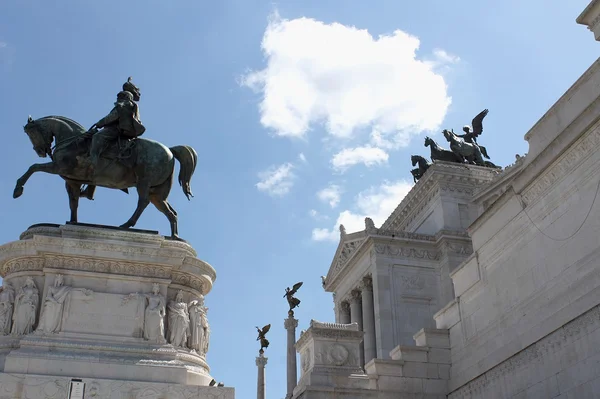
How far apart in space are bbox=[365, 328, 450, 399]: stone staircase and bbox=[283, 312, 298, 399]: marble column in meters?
14.0

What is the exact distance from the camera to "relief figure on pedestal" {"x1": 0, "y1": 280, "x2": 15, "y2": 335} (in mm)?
14602

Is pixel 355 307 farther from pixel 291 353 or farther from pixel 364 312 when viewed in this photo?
pixel 291 353

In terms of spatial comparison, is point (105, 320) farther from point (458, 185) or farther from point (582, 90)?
point (458, 185)

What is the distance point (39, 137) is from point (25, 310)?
432 cm

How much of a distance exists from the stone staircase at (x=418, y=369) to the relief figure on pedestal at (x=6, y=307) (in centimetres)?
964

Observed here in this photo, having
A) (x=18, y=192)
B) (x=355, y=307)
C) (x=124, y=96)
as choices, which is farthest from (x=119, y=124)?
(x=355, y=307)

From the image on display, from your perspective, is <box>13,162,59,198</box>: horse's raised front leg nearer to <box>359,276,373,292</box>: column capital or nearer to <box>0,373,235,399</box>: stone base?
<box>0,373,235,399</box>: stone base

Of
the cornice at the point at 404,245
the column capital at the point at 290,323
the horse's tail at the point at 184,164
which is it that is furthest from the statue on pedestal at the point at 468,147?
the horse's tail at the point at 184,164

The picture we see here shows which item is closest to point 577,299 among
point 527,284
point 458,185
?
point 527,284

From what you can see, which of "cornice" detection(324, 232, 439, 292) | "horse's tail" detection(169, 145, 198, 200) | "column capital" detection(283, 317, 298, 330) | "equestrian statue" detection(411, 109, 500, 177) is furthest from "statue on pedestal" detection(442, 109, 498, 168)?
"horse's tail" detection(169, 145, 198, 200)

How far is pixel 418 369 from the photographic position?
20531mm

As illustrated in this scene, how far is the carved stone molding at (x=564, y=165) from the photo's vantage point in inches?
644

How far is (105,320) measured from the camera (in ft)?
48.7

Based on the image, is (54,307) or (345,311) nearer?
(54,307)
